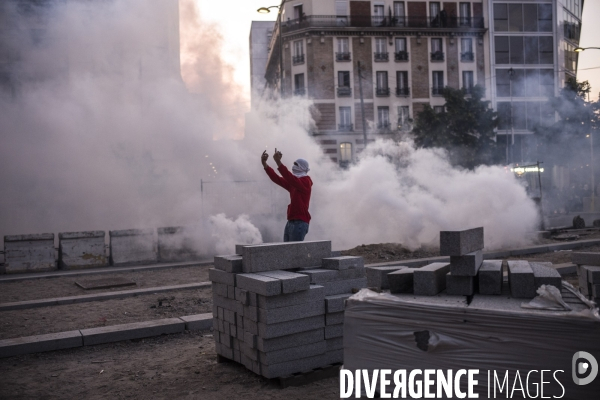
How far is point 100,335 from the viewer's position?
17.9 ft

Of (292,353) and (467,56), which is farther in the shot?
(467,56)

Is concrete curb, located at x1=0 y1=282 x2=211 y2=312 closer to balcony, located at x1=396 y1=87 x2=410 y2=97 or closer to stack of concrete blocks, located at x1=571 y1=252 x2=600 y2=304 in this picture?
stack of concrete blocks, located at x1=571 y1=252 x2=600 y2=304

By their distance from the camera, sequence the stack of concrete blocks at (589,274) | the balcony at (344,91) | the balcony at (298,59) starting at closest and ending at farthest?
the stack of concrete blocks at (589,274) → the balcony at (344,91) → the balcony at (298,59)

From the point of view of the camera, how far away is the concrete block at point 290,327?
387 cm

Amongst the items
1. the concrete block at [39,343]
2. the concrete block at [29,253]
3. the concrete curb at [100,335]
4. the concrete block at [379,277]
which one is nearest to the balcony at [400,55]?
the concrete block at [29,253]

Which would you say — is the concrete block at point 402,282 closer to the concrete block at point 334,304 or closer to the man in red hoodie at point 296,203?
the concrete block at point 334,304

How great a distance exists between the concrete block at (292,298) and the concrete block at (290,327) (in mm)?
152

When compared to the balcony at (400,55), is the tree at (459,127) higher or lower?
lower

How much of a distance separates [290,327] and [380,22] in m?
34.8

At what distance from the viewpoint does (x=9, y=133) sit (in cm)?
1405

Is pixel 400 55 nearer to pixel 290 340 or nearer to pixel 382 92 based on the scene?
pixel 382 92

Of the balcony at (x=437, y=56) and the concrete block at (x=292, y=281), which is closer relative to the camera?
the concrete block at (x=292, y=281)

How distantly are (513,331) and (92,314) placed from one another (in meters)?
5.78

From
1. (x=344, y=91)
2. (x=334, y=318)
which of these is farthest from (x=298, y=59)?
(x=334, y=318)
